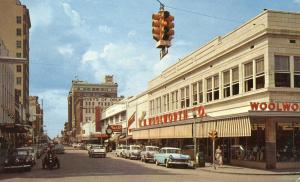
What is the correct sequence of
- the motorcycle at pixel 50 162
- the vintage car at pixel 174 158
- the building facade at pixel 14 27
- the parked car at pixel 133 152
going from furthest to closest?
1. the building facade at pixel 14 27
2. the parked car at pixel 133 152
3. the vintage car at pixel 174 158
4. the motorcycle at pixel 50 162

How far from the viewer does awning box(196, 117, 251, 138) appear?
35812 millimetres

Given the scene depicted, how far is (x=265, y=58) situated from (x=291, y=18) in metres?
3.78

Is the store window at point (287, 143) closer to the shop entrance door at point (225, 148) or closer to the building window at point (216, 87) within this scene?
the shop entrance door at point (225, 148)

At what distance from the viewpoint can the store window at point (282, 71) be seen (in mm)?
36406

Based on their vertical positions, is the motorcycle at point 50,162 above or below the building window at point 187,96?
below

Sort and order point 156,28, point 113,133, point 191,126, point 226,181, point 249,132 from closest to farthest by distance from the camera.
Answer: point 156,28
point 226,181
point 249,132
point 191,126
point 113,133

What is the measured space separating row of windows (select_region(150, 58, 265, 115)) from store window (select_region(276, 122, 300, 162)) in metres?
3.47

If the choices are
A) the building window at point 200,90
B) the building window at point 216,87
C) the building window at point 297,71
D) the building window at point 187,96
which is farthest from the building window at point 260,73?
the building window at point 187,96

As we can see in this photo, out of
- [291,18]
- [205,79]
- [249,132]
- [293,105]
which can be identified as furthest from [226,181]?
[205,79]

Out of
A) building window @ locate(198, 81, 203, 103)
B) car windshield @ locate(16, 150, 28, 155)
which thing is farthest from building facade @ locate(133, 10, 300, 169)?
car windshield @ locate(16, 150, 28, 155)

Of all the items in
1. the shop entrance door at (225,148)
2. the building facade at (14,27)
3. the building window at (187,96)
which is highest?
the building facade at (14,27)

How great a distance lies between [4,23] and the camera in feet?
393

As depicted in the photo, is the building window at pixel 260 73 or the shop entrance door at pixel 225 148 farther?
the shop entrance door at pixel 225 148

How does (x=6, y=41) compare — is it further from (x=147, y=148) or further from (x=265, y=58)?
(x=265, y=58)
